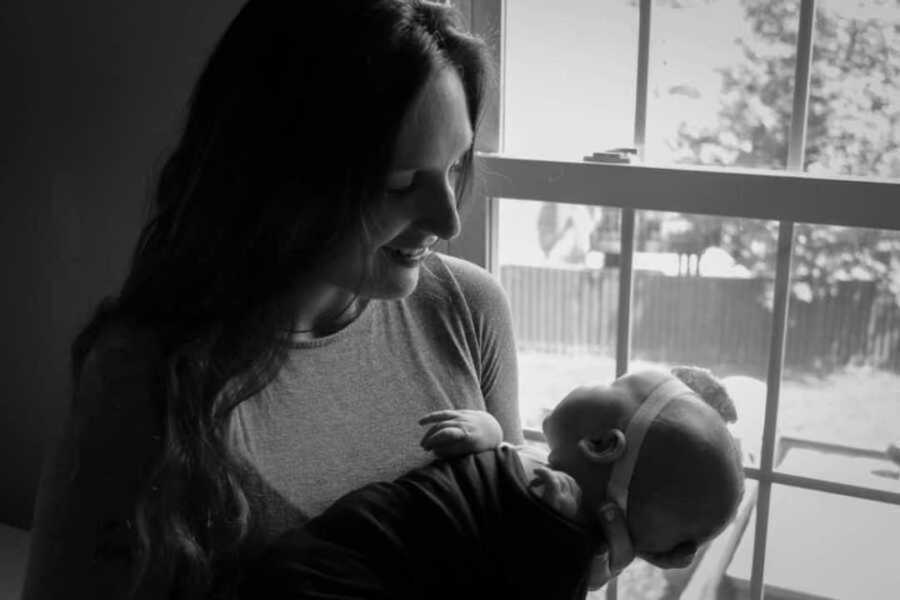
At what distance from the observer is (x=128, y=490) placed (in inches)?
43.3

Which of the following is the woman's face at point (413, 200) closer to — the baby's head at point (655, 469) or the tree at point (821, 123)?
the baby's head at point (655, 469)

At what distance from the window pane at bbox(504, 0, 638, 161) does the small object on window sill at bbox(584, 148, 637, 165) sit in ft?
0.09

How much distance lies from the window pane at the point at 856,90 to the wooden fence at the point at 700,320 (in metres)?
0.19

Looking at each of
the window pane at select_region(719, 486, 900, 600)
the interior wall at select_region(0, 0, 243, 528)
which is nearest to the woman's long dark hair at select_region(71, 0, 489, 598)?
the interior wall at select_region(0, 0, 243, 528)

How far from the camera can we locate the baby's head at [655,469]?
1242mm

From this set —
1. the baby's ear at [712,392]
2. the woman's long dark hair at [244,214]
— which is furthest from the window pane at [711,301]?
the woman's long dark hair at [244,214]

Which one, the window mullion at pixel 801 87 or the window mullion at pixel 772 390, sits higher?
the window mullion at pixel 801 87

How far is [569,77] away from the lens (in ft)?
5.51

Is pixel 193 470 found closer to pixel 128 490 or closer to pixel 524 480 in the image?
pixel 128 490

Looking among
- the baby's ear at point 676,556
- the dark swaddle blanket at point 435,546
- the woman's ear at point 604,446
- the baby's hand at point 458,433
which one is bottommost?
the baby's ear at point 676,556

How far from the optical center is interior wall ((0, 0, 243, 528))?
76.5 inches

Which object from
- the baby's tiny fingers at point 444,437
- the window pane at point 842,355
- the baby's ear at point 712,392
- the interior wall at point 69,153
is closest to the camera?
the baby's tiny fingers at point 444,437

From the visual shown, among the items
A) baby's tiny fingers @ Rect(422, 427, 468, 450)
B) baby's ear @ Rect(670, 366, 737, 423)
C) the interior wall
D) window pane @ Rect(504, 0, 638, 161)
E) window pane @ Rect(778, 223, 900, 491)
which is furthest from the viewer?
the interior wall

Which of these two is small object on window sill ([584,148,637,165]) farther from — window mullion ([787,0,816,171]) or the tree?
window mullion ([787,0,816,171])
